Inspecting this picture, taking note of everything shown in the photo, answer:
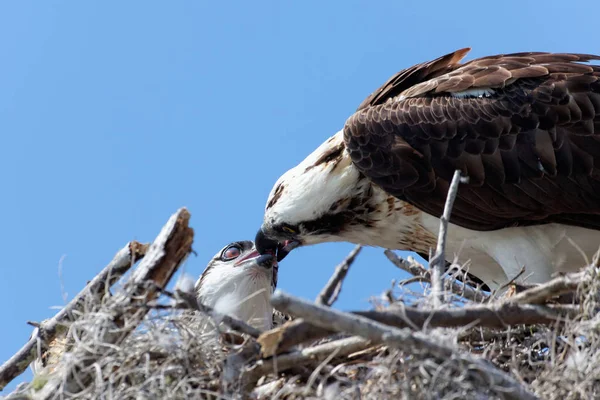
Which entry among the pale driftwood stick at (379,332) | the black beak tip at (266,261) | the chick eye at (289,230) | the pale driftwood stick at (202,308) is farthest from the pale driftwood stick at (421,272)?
the pale driftwood stick at (379,332)

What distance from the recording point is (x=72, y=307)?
5.02 metres

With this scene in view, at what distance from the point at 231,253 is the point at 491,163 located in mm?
1958

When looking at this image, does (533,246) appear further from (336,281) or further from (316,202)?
(336,281)

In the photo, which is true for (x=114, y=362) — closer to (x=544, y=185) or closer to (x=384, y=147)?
(x=384, y=147)

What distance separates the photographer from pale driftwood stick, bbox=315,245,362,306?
4.41 m

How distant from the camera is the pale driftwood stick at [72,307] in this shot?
16.3 feet

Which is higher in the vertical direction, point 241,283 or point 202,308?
point 202,308

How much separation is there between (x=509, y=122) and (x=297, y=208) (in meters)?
1.48

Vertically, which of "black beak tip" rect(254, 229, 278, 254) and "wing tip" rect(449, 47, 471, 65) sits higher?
"wing tip" rect(449, 47, 471, 65)

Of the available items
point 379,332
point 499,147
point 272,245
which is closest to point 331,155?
point 272,245

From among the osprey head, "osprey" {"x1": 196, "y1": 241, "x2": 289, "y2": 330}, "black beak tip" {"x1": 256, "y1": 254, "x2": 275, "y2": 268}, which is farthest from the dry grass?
"black beak tip" {"x1": 256, "y1": 254, "x2": 275, "y2": 268}

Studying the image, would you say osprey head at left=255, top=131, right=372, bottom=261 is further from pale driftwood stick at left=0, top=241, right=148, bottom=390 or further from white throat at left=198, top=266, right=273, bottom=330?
pale driftwood stick at left=0, top=241, right=148, bottom=390

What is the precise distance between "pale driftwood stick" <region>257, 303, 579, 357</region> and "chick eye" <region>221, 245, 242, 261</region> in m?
2.54

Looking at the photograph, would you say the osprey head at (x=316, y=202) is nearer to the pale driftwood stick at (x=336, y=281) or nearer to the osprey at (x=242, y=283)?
the osprey at (x=242, y=283)
